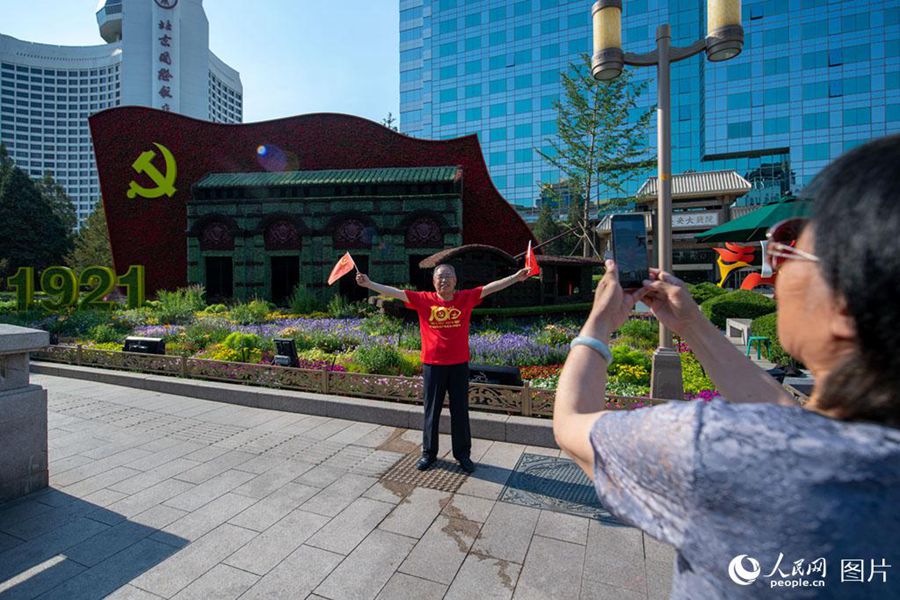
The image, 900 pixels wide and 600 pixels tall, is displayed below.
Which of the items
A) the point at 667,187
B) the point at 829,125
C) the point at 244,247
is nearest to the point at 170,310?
the point at 244,247

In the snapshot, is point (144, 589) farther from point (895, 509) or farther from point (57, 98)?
point (57, 98)

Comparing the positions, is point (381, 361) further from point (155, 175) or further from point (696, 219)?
point (696, 219)

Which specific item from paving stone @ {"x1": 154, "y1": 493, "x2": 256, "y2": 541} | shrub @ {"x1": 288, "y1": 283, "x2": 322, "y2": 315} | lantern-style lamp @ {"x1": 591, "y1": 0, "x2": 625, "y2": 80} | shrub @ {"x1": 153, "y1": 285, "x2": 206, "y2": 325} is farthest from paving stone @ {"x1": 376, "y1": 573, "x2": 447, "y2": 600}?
shrub @ {"x1": 288, "y1": 283, "x2": 322, "y2": 315}

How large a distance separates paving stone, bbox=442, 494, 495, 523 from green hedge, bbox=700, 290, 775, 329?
1371cm

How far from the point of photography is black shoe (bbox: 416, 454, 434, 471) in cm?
494

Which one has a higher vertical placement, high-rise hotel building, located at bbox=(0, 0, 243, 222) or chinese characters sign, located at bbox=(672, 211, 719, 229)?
high-rise hotel building, located at bbox=(0, 0, 243, 222)

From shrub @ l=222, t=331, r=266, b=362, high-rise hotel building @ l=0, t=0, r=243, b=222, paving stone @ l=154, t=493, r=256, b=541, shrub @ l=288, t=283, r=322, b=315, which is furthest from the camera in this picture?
high-rise hotel building @ l=0, t=0, r=243, b=222

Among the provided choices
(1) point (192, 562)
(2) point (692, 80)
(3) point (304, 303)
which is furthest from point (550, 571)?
(2) point (692, 80)

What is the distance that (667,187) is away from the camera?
6090 mm

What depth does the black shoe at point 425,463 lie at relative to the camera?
16.2 ft

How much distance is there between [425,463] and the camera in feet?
16.2

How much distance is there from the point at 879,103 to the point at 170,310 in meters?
63.1

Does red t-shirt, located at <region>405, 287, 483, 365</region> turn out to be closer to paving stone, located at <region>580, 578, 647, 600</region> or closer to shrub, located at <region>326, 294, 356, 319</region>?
paving stone, located at <region>580, 578, 647, 600</region>

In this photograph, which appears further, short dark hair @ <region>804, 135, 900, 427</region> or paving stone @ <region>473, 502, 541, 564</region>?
paving stone @ <region>473, 502, 541, 564</region>
